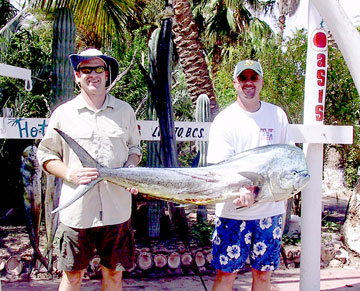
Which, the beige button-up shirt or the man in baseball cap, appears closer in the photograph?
the beige button-up shirt

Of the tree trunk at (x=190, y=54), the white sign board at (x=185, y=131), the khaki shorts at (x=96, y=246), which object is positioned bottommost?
the khaki shorts at (x=96, y=246)

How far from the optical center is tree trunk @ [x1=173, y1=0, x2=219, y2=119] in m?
7.38

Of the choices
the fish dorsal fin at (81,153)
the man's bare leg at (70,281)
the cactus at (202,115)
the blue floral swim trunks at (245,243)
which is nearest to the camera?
the fish dorsal fin at (81,153)

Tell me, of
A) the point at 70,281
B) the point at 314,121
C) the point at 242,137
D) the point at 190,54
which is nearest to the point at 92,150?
the point at 70,281

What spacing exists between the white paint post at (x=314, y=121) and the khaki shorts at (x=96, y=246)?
5.87ft

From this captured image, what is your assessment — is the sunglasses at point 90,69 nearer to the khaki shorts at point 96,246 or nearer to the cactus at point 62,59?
the khaki shorts at point 96,246

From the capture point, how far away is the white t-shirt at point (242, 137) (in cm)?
266

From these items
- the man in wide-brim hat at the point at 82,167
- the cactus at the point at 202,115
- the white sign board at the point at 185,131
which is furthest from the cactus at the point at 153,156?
the man in wide-brim hat at the point at 82,167

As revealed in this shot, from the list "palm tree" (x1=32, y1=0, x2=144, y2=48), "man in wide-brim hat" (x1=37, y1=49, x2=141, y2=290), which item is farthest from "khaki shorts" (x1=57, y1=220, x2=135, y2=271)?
"palm tree" (x1=32, y1=0, x2=144, y2=48)

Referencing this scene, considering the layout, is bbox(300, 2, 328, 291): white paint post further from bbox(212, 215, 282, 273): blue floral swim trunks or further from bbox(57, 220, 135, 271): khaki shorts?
bbox(57, 220, 135, 271): khaki shorts

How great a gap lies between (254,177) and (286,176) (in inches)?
7.9

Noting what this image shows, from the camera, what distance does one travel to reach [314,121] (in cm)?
362

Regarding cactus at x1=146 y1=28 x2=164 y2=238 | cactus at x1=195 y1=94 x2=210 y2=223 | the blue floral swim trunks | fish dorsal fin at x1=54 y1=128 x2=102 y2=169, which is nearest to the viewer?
fish dorsal fin at x1=54 y1=128 x2=102 y2=169

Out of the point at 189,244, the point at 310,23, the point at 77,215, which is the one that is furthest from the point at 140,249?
the point at 310,23
